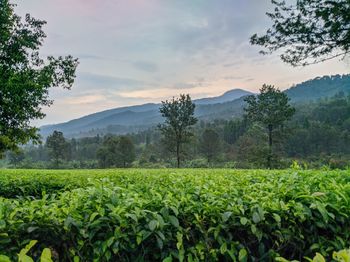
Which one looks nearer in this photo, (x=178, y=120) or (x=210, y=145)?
(x=178, y=120)

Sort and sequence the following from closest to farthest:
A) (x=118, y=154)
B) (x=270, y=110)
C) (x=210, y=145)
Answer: (x=270, y=110)
(x=210, y=145)
(x=118, y=154)

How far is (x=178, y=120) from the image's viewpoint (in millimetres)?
39375

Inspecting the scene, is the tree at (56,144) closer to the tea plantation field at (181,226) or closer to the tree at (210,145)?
the tree at (210,145)

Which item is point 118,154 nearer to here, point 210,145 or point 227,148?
point 210,145

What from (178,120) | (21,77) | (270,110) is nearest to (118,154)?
(178,120)

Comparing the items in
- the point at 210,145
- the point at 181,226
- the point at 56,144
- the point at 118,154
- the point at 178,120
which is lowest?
the point at 210,145

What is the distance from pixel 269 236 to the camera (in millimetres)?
2533

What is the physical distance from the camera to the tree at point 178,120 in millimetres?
39094

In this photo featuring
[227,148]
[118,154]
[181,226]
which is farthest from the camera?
[227,148]

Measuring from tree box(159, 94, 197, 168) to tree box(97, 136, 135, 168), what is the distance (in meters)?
23.6

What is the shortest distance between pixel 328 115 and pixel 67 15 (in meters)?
83.1

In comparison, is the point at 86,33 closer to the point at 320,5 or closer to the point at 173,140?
the point at 320,5

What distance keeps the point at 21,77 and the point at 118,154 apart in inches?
2016

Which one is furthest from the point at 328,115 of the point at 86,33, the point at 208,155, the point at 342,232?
the point at 342,232
